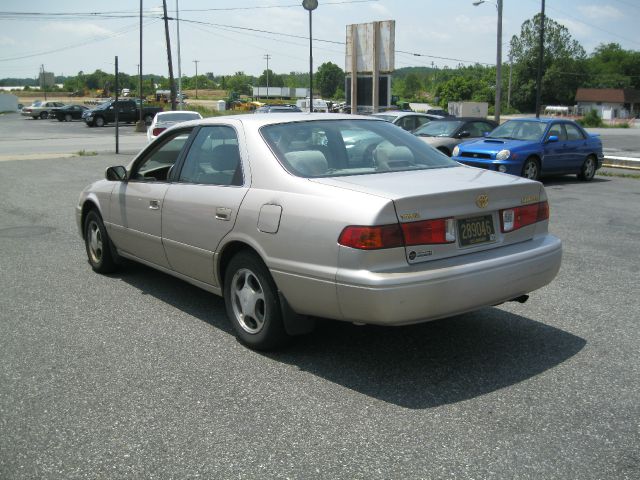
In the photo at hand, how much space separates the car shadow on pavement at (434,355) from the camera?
3.96 m

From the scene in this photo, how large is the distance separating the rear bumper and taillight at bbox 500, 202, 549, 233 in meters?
0.21

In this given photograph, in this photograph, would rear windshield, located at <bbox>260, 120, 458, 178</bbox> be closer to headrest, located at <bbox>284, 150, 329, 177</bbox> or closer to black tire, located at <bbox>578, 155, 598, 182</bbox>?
headrest, located at <bbox>284, 150, 329, 177</bbox>

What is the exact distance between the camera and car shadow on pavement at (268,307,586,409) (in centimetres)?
396

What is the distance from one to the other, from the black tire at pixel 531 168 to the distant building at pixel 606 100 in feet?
371

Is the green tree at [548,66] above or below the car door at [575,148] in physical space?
above

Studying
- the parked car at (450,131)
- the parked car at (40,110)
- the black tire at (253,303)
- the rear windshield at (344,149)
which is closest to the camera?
the black tire at (253,303)

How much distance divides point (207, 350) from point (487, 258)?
6.39ft

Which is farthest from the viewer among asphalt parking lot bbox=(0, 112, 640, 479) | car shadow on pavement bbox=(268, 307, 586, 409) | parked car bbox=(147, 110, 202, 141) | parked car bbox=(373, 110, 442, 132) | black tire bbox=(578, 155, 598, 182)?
parked car bbox=(147, 110, 202, 141)

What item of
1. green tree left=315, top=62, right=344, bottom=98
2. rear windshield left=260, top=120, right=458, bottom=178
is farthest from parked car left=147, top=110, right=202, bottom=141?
green tree left=315, top=62, right=344, bottom=98

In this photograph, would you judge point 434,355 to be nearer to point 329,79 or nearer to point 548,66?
point 548,66

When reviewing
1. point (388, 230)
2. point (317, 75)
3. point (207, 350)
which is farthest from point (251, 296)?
point (317, 75)

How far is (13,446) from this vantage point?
130 inches

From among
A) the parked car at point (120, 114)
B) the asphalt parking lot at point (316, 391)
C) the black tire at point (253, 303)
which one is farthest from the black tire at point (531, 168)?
the parked car at point (120, 114)

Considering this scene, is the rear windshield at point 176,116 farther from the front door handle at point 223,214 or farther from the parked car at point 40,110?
the parked car at point 40,110
